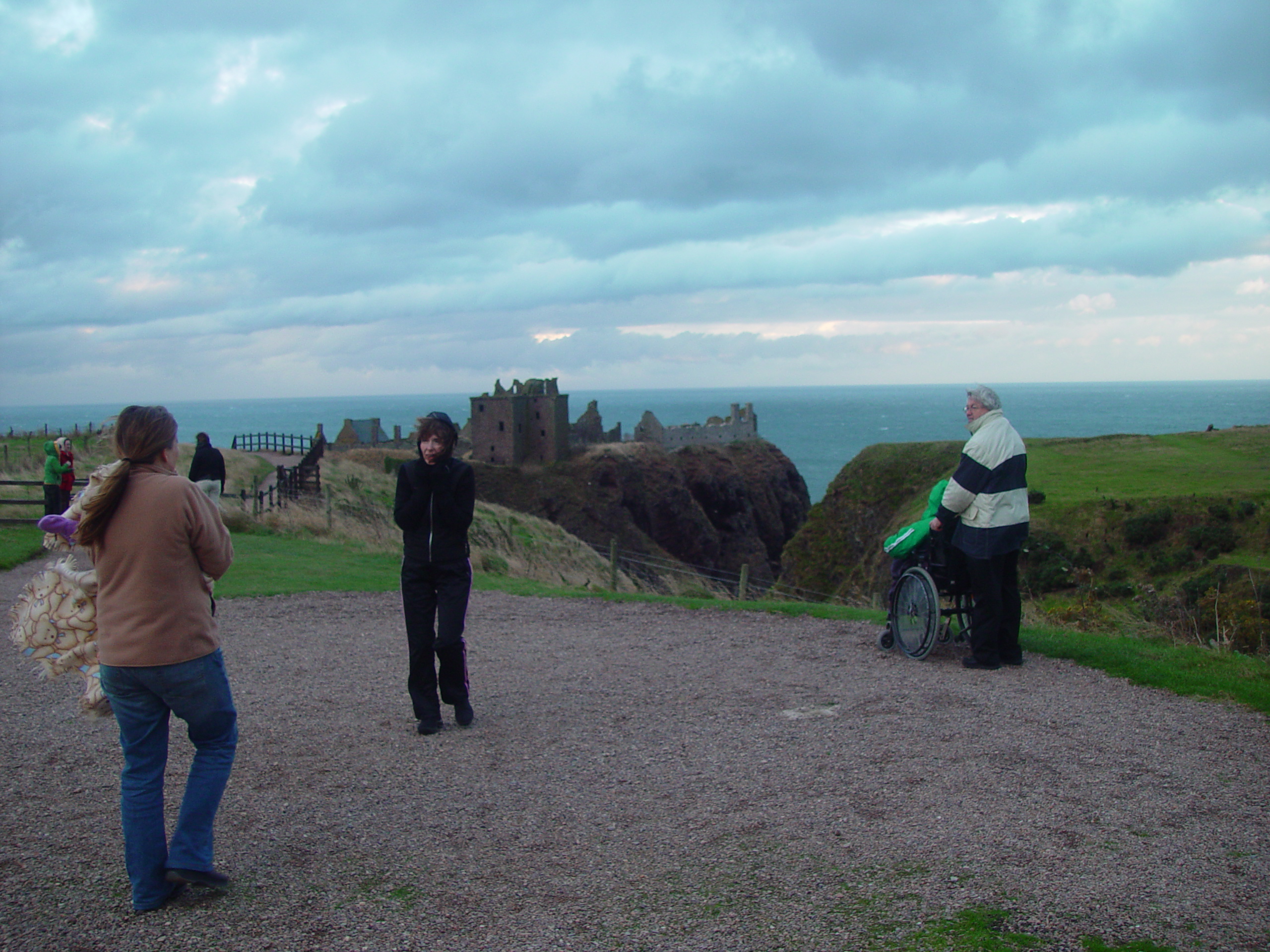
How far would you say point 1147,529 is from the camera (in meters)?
23.9

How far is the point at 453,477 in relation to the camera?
20.3ft

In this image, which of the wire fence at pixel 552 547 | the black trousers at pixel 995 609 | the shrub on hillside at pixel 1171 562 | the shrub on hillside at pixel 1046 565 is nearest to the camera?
the black trousers at pixel 995 609

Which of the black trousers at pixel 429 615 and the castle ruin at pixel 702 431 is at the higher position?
the castle ruin at pixel 702 431

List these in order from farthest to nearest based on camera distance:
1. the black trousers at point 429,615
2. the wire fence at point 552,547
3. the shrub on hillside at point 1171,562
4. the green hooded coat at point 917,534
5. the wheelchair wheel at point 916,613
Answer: the shrub on hillside at point 1171,562, the wire fence at point 552,547, the green hooded coat at point 917,534, the wheelchair wheel at point 916,613, the black trousers at point 429,615

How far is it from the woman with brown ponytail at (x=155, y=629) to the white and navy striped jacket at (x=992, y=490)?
5662 mm

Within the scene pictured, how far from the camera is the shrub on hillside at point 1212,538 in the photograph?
75.5 ft

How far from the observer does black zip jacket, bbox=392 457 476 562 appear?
611 cm

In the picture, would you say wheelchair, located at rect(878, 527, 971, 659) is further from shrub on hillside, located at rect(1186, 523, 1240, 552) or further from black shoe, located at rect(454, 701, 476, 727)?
shrub on hillside, located at rect(1186, 523, 1240, 552)

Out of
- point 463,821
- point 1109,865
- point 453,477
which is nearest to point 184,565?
point 463,821

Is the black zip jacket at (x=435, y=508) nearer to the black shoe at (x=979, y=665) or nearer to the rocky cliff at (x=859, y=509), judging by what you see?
the black shoe at (x=979, y=665)

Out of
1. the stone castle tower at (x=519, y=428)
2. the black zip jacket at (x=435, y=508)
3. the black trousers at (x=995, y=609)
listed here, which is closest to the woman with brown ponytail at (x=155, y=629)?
the black zip jacket at (x=435, y=508)

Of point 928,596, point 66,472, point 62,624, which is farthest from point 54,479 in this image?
point 928,596

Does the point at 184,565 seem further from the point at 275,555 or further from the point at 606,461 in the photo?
the point at 606,461

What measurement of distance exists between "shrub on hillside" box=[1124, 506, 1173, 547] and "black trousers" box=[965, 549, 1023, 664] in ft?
61.6
